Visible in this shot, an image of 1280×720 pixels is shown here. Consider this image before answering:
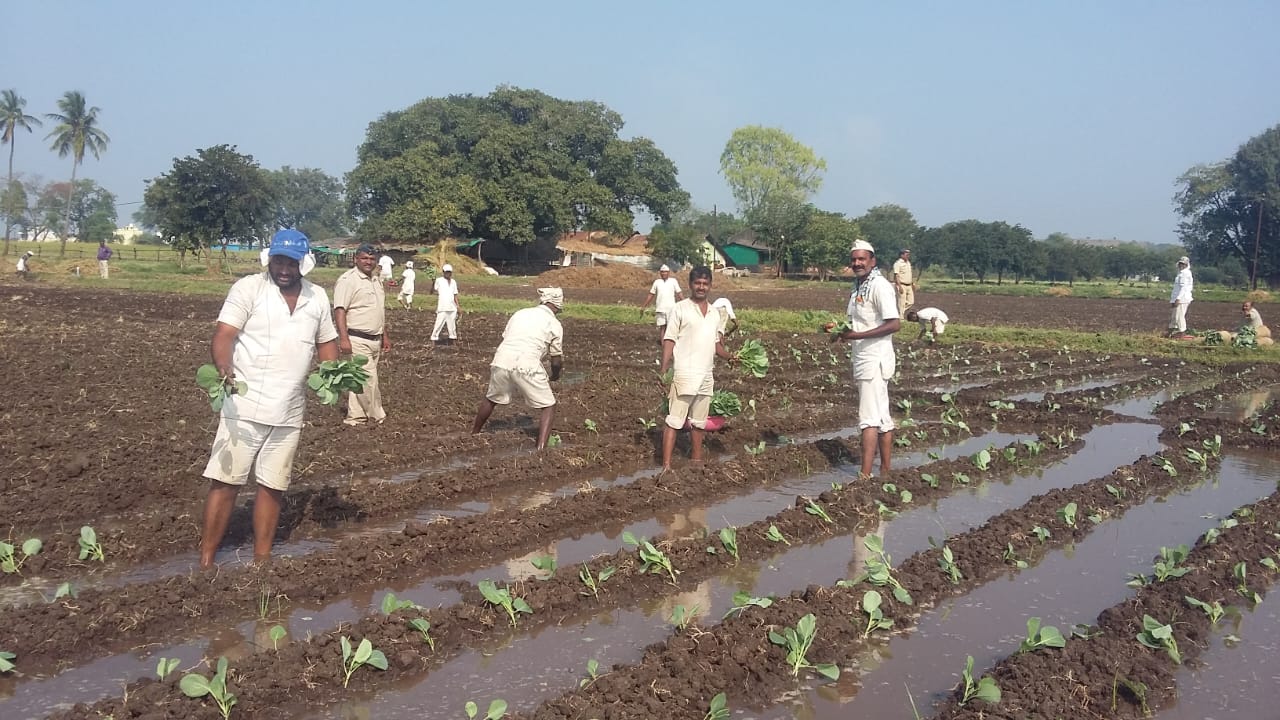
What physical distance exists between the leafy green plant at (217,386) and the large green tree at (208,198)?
4110 cm

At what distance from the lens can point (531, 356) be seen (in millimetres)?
8102

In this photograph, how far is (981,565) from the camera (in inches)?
225

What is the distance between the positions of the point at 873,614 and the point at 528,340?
4294 millimetres

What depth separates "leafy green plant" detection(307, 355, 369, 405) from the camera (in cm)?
549

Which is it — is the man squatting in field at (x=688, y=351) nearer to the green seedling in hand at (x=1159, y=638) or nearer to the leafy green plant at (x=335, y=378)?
the leafy green plant at (x=335, y=378)

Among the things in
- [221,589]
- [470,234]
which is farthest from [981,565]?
[470,234]

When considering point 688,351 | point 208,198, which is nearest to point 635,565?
point 688,351

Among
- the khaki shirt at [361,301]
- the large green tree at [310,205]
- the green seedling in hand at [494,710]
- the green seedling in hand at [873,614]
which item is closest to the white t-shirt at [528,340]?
the khaki shirt at [361,301]

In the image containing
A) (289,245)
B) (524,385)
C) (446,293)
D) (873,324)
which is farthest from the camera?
(446,293)

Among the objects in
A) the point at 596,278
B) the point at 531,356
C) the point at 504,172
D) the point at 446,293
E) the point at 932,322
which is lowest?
Result: the point at 932,322

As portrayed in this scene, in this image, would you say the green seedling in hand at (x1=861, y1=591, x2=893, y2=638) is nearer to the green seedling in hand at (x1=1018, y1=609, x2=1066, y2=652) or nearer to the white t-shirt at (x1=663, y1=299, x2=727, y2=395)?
the green seedling in hand at (x1=1018, y1=609, x2=1066, y2=652)

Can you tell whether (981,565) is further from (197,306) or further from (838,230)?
(838,230)

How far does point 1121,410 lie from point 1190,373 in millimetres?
4940

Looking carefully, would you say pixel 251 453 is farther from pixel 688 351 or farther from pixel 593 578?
pixel 688 351
